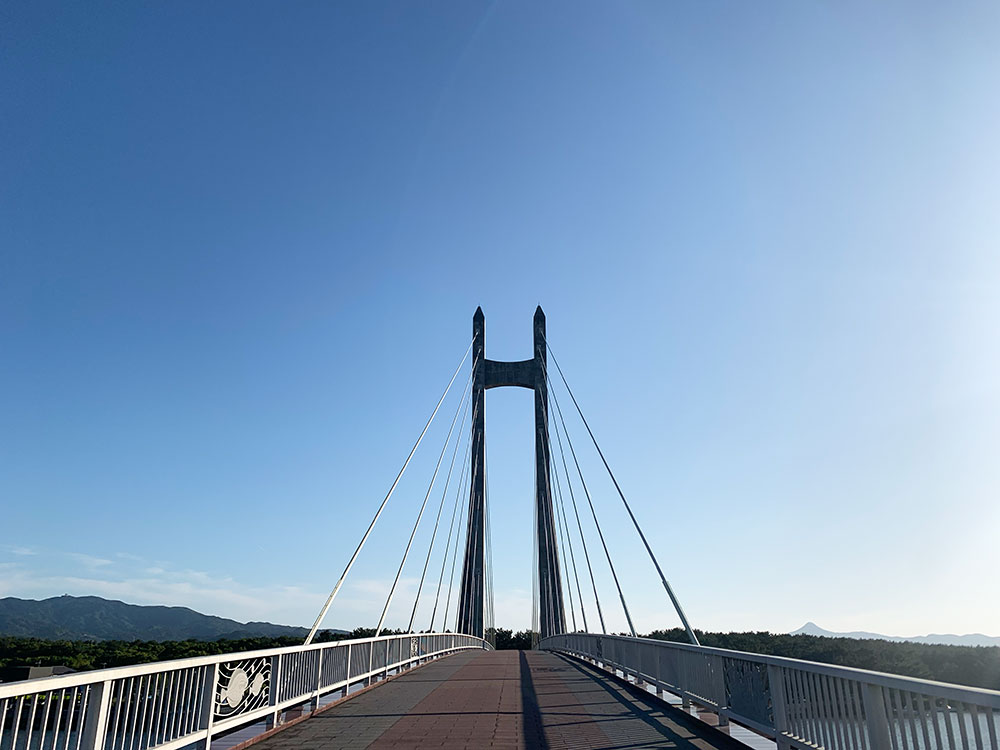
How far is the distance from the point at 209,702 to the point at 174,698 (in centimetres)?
69

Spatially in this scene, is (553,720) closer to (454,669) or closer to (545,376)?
(454,669)

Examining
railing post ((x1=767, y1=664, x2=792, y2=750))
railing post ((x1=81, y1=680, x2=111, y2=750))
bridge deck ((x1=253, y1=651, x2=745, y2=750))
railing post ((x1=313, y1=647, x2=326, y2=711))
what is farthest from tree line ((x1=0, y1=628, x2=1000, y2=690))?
railing post ((x1=81, y1=680, x2=111, y2=750))

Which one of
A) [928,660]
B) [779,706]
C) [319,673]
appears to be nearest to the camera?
[779,706]

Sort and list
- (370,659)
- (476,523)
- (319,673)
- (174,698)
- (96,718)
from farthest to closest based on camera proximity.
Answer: (476,523) → (370,659) → (319,673) → (174,698) → (96,718)

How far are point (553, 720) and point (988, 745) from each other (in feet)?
18.8

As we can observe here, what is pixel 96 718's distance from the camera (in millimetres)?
4395

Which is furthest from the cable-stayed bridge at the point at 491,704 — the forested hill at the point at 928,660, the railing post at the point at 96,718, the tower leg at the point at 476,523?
the tower leg at the point at 476,523

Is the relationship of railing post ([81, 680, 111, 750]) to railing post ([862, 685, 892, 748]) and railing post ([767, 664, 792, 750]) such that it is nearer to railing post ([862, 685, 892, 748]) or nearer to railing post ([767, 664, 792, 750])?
railing post ([862, 685, 892, 748])

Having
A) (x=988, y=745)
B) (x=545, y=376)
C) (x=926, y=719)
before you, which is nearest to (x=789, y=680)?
(x=926, y=719)

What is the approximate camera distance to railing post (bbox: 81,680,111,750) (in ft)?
14.3

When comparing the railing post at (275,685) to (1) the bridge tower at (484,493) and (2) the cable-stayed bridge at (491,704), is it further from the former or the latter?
(1) the bridge tower at (484,493)

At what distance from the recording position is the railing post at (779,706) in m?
5.91

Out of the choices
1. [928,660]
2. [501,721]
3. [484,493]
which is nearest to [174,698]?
[501,721]

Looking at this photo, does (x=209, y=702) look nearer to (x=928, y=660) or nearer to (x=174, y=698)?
(x=174, y=698)
